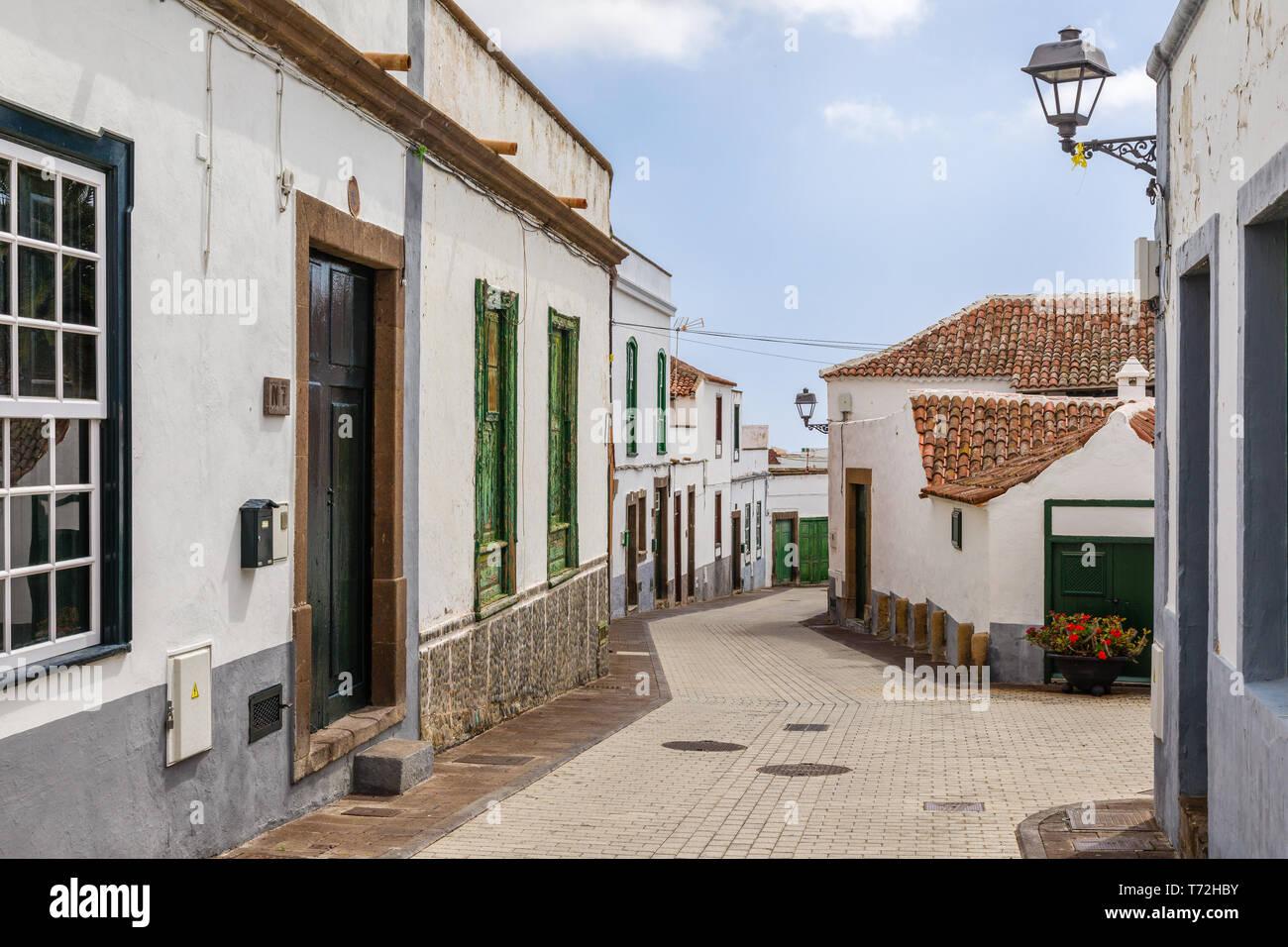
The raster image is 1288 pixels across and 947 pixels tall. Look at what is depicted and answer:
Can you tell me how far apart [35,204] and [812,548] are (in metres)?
43.2

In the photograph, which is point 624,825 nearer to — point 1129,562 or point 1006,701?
point 1006,701

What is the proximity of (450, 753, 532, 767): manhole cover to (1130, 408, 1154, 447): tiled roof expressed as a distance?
860cm

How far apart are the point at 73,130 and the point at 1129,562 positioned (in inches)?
488

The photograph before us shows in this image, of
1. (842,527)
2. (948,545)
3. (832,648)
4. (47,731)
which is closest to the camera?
(47,731)

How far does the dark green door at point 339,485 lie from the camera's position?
7535 mm

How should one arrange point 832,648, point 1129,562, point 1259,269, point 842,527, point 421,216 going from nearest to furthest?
point 1259,269
point 421,216
point 1129,562
point 832,648
point 842,527

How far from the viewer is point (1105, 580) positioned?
1462 centimetres

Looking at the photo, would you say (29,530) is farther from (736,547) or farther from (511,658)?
(736,547)

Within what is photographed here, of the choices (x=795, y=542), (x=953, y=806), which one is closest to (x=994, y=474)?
(x=953, y=806)

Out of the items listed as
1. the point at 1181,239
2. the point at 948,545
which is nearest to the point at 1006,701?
the point at 948,545

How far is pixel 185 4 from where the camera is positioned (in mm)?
5625

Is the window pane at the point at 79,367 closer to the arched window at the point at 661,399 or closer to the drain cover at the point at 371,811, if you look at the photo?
the drain cover at the point at 371,811

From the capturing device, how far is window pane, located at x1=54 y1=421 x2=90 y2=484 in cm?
493

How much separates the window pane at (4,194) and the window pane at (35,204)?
0.05m
